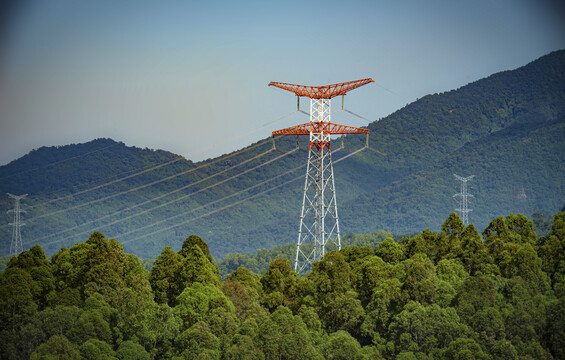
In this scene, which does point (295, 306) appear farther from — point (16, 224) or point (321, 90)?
point (16, 224)

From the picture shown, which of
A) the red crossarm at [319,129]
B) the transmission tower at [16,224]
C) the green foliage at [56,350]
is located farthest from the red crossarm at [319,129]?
the transmission tower at [16,224]

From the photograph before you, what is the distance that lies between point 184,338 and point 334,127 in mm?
25762

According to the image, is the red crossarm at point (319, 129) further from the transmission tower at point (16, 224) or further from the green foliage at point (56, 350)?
the transmission tower at point (16, 224)

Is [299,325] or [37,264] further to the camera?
[37,264]

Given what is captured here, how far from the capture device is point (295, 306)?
6494 centimetres

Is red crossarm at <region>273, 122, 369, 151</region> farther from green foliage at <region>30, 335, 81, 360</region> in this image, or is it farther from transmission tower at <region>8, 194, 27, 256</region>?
transmission tower at <region>8, 194, 27, 256</region>

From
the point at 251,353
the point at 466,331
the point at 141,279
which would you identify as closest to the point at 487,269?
the point at 466,331

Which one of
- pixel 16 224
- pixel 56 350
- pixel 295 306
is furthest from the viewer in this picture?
pixel 16 224

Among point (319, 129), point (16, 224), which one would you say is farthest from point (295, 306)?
point (16, 224)

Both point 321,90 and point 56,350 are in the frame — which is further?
point 321,90

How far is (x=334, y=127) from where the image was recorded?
74562 millimetres

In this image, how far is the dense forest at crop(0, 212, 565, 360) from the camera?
5428 centimetres

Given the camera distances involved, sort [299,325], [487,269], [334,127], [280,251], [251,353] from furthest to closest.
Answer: [280,251] < [334,127] < [487,269] < [299,325] < [251,353]

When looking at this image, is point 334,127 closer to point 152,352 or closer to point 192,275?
point 192,275
